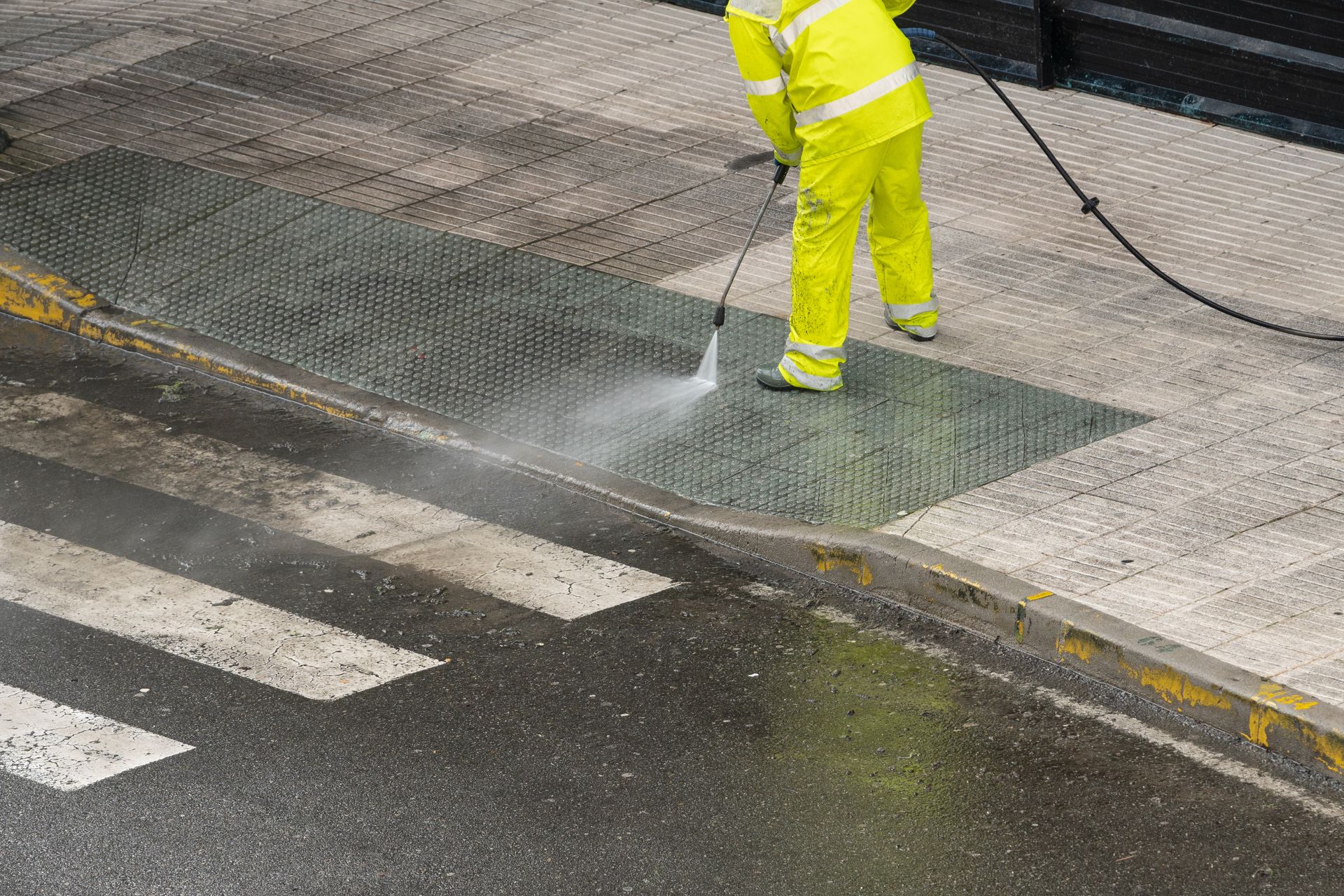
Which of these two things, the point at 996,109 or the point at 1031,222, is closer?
the point at 1031,222

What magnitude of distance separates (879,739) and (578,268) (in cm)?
374

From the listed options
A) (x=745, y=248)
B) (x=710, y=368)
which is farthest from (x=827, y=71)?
(x=710, y=368)

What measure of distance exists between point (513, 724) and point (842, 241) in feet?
8.69

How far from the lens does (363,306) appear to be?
8.45 metres

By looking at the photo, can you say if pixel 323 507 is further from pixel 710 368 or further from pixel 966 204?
pixel 966 204

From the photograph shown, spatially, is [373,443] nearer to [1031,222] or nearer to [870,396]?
[870,396]

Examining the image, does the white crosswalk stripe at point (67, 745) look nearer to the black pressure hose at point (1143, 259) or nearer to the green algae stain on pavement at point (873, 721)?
the green algae stain on pavement at point (873, 721)

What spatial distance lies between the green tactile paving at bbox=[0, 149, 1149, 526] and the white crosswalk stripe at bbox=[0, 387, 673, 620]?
2.05 ft

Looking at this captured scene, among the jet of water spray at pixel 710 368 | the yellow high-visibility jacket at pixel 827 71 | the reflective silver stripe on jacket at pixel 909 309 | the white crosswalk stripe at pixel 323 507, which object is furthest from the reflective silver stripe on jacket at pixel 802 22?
the white crosswalk stripe at pixel 323 507

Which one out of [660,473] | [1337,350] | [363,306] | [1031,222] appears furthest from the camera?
[1031,222]

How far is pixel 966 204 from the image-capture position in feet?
30.8

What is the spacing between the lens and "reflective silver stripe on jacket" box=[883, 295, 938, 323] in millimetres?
7988

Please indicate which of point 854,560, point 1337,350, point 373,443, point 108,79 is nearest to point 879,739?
point 854,560

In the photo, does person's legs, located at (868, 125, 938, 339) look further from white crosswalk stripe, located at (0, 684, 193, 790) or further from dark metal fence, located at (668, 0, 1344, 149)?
white crosswalk stripe, located at (0, 684, 193, 790)
